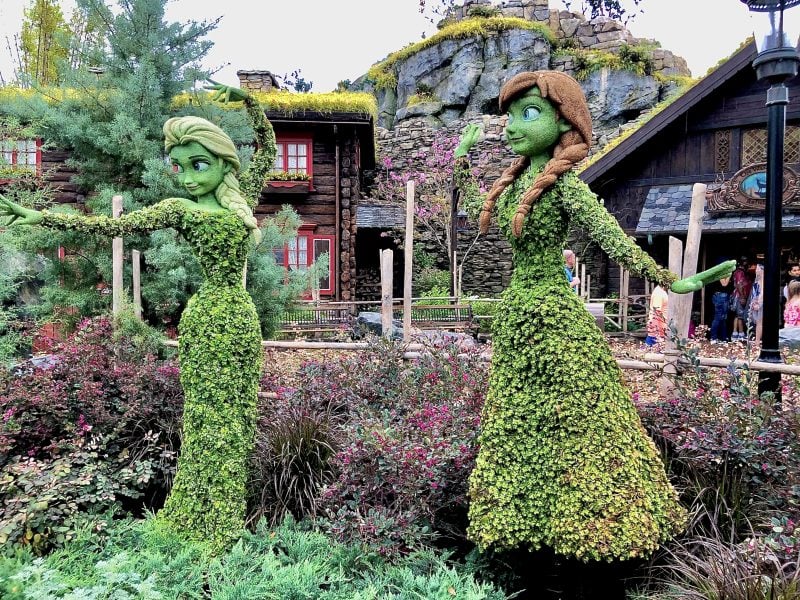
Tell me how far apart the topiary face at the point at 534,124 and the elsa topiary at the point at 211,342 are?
1778mm

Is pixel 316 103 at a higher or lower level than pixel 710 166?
higher

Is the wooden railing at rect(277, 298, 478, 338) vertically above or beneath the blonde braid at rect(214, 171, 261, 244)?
beneath

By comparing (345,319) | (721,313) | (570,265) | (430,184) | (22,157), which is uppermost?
(430,184)

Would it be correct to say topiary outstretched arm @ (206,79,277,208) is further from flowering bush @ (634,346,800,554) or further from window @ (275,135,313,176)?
window @ (275,135,313,176)

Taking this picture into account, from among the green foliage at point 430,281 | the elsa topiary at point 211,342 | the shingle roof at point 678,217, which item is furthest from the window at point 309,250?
the elsa topiary at point 211,342

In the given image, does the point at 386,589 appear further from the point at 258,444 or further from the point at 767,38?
the point at 767,38

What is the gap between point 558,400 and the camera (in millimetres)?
3102

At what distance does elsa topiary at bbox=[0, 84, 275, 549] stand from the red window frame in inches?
416

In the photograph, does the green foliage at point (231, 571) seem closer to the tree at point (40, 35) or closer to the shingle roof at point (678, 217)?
the shingle roof at point (678, 217)

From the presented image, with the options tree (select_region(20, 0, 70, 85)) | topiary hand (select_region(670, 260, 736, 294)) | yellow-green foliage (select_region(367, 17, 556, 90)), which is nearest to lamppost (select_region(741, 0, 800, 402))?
topiary hand (select_region(670, 260, 736, 294))

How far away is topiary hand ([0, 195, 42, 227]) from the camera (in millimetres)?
3244

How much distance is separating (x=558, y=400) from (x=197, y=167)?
2660 mm

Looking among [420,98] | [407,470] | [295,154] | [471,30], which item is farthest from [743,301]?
[471,30]

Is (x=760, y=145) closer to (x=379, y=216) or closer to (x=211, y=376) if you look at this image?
(x=379, y=216)
